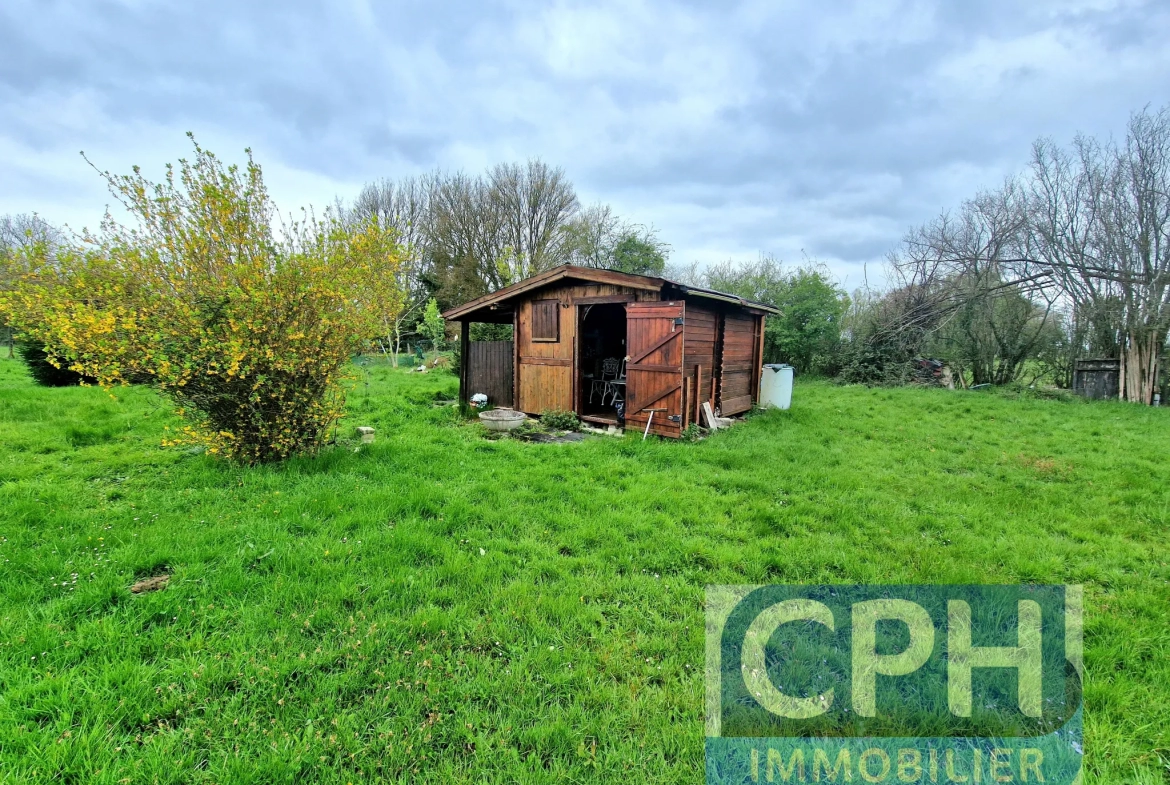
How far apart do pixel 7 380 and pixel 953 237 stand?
2501 cm

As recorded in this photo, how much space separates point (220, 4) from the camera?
660cm

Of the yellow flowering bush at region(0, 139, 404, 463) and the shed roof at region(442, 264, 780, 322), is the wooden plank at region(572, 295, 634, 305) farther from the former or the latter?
the yellow flowering bush at region(0, 139, 404, 463)

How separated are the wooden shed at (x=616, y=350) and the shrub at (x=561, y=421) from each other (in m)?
0.30

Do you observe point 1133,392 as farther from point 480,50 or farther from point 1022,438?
point 480,50

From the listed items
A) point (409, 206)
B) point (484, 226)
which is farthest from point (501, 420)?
point (409, 206)

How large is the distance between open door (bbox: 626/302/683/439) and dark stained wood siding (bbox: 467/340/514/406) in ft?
10.2

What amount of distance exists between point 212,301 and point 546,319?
500cm

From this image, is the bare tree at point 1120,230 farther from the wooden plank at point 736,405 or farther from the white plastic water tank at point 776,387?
the wooden plank at point 736,405

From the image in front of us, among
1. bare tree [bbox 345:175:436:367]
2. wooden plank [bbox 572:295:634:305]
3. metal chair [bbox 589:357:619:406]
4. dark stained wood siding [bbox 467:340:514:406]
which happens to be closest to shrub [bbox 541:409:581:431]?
metal chair [bbox 589:357:619:406]

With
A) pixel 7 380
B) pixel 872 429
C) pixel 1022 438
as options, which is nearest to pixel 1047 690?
pixel 872 429

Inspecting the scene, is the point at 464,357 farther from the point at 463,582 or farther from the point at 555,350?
the point at 463,582

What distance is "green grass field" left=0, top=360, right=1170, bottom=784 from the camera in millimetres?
1635
